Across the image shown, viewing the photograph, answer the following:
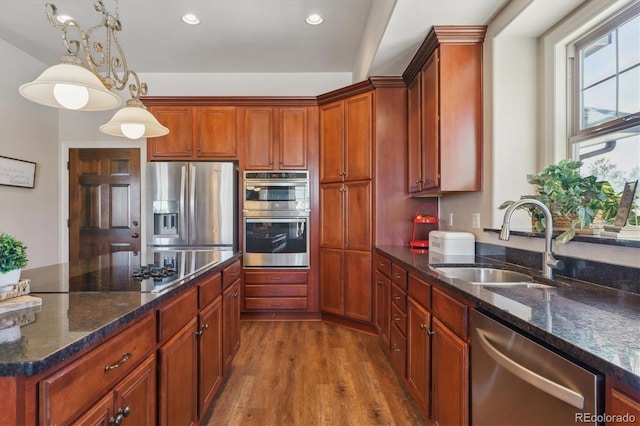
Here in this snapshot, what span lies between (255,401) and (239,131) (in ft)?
8.79

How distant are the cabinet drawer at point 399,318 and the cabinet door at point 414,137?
41.1 inches

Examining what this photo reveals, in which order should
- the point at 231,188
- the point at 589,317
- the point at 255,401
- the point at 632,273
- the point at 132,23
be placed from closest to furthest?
1. the point at 589,317
2. the point at 632,273
3. the point at 255,401
4. the point at 132,23
5. the point at 231,188

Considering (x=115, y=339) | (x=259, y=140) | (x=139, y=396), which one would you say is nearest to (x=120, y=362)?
(x=115, y=339)

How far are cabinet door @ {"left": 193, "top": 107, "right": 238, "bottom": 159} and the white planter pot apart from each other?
275 centimetres

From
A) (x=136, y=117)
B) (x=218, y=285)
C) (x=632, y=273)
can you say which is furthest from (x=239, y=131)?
(x=632, y=273)

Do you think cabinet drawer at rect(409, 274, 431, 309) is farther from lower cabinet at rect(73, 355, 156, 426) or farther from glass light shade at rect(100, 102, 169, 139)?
glass light shade at rect(100, 102, 169, 139)

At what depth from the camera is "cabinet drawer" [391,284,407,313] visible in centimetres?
212

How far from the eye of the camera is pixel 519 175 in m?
2.14

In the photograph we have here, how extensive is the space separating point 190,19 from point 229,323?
2.72 meters

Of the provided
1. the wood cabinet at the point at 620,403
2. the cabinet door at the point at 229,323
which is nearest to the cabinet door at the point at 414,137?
the cabinet door at the point at 229,323

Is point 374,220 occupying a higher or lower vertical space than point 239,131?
lower

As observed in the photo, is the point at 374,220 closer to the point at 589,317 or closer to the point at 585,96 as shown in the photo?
the point at 585,96

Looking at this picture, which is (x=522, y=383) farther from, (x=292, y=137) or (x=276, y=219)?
(x=292, y=137)

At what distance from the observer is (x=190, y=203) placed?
3498 millimetres
